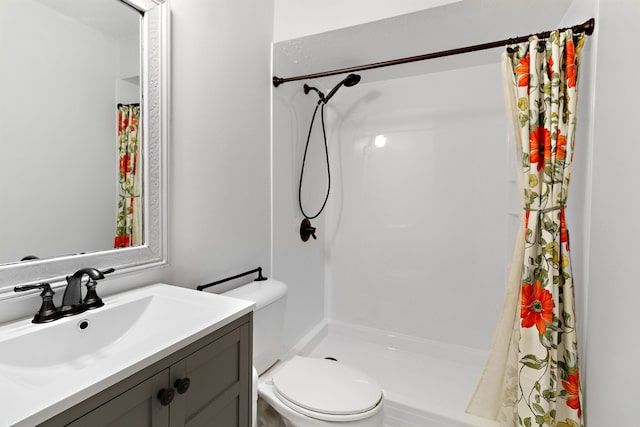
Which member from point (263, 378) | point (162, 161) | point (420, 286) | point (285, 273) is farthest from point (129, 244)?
point (420, 286)

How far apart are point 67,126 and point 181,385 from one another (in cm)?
85

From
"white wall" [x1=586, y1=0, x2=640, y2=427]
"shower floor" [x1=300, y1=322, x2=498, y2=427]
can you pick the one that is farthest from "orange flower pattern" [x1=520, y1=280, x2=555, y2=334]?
"shower floor" [x1=300, y1=322, x2=498, y2=427]

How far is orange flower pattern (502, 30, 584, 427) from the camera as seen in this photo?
1.27 meters

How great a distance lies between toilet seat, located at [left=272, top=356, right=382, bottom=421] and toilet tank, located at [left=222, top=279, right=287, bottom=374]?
0.30 feet

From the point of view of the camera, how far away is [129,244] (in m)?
1.19

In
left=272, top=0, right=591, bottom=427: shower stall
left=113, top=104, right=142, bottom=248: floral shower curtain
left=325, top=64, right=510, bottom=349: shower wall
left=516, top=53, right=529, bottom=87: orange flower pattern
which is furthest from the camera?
left=325, top=64, right=510, bottom=349: shower wall

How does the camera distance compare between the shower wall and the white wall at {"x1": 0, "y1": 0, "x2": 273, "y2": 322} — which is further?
the shower wall

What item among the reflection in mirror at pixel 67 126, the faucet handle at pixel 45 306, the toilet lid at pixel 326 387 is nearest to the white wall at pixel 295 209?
the toilet lid at pixel 326 387

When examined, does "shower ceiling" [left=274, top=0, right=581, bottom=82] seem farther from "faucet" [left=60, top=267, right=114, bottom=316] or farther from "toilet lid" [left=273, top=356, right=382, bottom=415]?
"toilet lid" [left=273, top=356, right=382, bottom=415]

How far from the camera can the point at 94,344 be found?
0.94m

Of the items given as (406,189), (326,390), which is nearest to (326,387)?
(326,390)

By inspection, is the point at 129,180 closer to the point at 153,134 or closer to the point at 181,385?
the point at 153,134

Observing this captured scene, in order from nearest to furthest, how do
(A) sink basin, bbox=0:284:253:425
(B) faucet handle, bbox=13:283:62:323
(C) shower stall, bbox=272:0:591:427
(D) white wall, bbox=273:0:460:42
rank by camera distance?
1. (A) sink basin, bbox=0:284:253:425
2. (B) faucet handle, bbox=13:283:62:323
3. (D) white wall, bbox=273:0:460:42
4. (C) shower stall, bbox=272:0:591:427

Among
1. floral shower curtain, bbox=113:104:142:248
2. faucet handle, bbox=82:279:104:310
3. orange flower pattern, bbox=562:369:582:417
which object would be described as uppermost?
floral shower curtain, bbox=113:104:142:248
